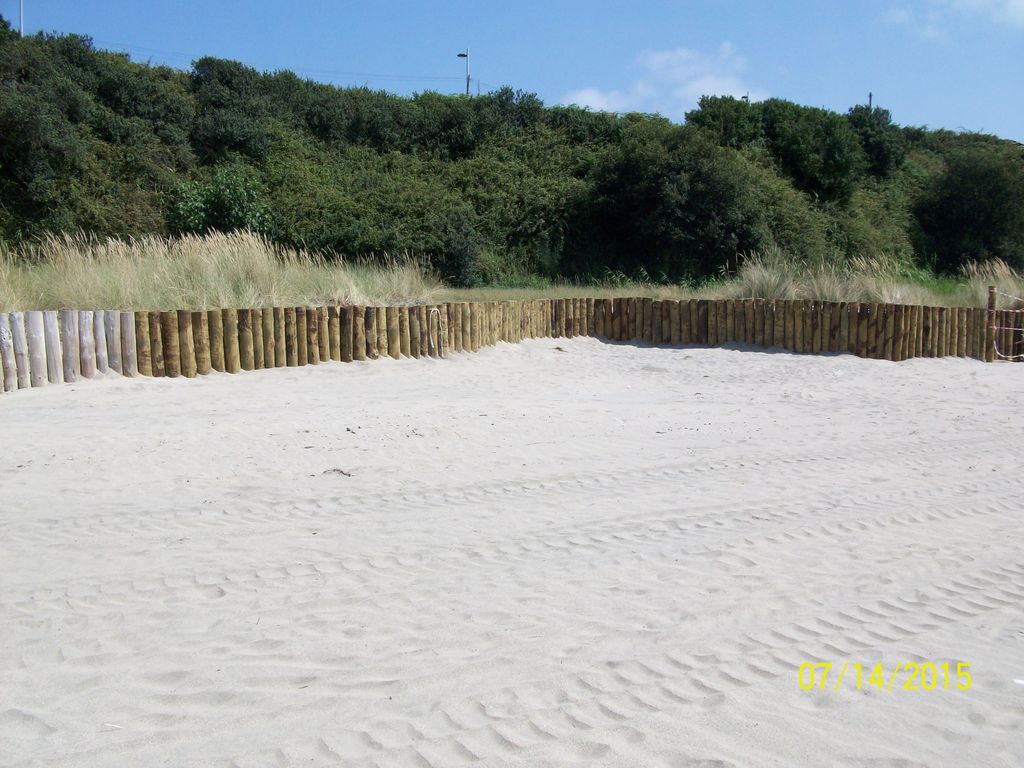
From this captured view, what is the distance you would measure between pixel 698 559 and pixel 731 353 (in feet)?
29.3

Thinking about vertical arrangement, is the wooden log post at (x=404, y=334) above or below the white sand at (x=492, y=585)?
above

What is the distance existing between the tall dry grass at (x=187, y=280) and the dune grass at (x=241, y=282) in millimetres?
13

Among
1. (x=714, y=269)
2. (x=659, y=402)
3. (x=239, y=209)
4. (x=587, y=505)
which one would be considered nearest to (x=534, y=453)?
(x=587, y=505)

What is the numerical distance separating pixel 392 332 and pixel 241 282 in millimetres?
2293

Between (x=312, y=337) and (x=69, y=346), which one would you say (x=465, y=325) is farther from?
(x=69, y=346)

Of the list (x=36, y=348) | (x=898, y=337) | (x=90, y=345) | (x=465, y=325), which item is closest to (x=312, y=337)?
(x=465, y=325)

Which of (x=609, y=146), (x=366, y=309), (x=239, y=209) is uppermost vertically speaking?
(x=609, y=146)

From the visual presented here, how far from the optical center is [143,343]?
31.0ft

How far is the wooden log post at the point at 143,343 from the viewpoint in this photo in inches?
371

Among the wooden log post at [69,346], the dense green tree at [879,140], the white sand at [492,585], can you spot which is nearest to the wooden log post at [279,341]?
the white sand at [492,585]

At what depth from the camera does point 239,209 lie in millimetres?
22312

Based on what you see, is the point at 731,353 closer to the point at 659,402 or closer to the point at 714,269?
the point at 659,402

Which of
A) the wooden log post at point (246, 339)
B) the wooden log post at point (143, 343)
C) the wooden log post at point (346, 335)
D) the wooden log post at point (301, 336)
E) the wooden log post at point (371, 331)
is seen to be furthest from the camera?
the wooden log post at point (371, 331)

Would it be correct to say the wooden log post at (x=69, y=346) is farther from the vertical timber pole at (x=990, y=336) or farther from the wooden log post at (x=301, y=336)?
the vertical timber pole at (x=990, y=336)
